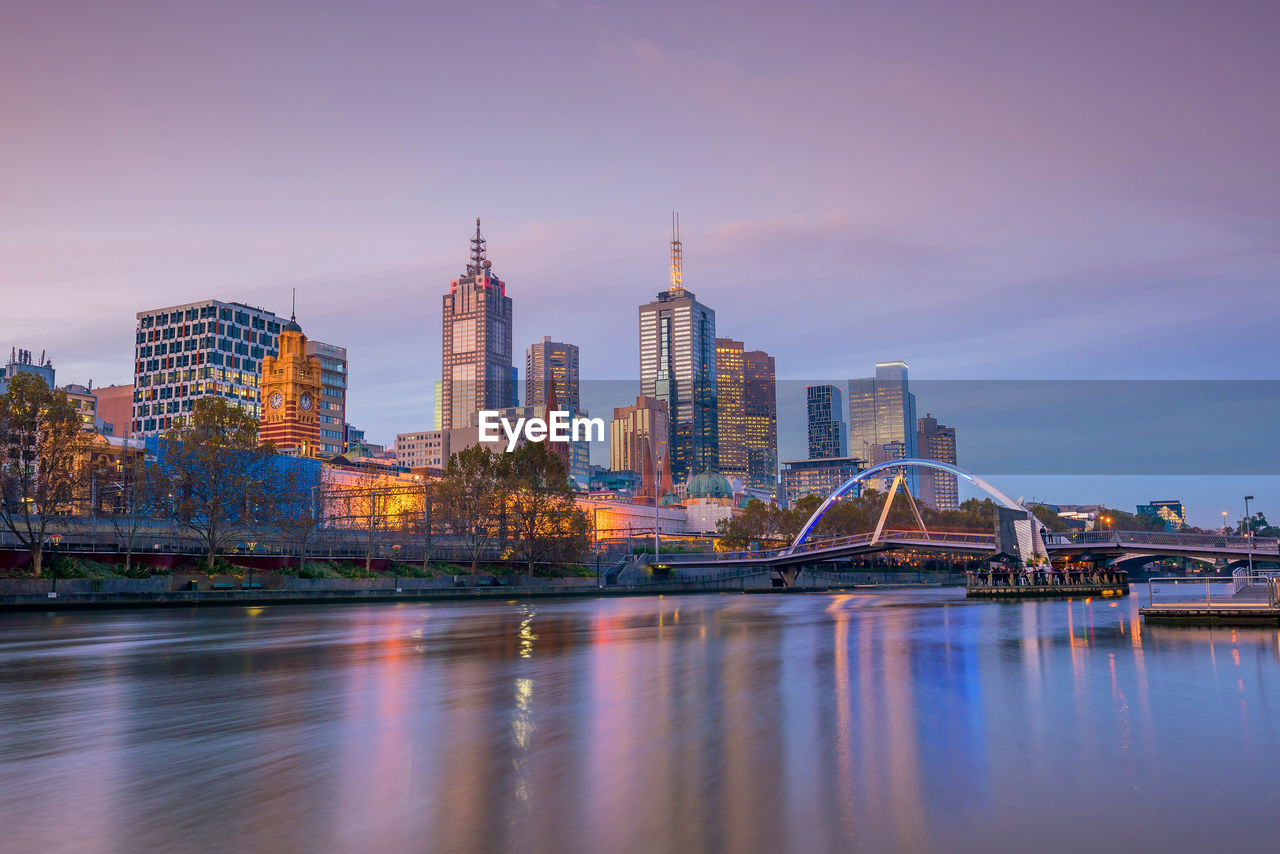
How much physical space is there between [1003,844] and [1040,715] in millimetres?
8803

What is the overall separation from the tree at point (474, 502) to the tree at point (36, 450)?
1727 inches

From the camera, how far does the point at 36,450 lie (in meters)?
69.5

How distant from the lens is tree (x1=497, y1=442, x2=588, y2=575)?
382 feet

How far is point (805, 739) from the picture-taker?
14.9m

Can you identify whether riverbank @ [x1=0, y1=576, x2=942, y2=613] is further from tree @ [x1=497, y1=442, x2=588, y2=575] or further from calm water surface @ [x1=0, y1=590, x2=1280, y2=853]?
calm water surface @ [x1=0, y1=590, x2=1280, y2=853]

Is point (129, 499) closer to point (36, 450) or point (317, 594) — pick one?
point (36, 450)

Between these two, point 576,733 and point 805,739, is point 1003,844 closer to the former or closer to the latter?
point 805,739

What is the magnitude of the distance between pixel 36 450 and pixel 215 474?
1311cm

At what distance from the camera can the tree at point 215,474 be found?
261 ft

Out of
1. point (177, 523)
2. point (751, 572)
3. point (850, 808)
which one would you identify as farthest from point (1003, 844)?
point (751, 572)

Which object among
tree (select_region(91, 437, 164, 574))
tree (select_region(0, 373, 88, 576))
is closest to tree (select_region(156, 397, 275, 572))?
tree (select_region(91, 437, 164, 574))

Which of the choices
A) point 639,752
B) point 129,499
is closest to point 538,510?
point 129,499

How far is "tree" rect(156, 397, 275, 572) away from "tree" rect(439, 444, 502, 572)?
2662 cm

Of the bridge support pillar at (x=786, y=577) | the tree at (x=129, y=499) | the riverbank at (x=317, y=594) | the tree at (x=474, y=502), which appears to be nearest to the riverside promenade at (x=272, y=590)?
the riverbank at (x=317, y=594)
